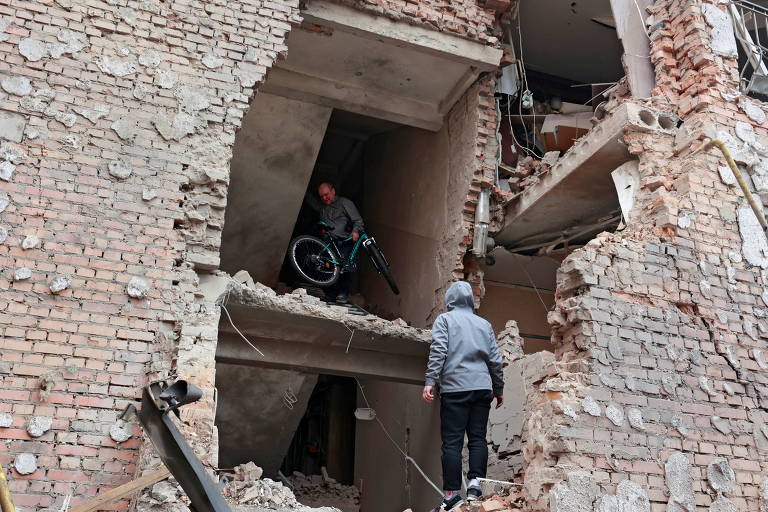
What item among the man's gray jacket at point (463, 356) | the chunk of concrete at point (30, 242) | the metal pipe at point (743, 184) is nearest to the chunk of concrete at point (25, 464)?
the chunk of concrete at point (30, 242)

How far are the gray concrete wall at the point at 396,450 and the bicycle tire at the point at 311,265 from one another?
5.05ft

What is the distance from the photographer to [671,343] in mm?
5977

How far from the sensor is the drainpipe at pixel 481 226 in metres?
8.45

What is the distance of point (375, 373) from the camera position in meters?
8.12

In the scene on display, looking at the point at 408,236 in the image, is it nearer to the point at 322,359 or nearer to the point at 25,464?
the point at 322,359

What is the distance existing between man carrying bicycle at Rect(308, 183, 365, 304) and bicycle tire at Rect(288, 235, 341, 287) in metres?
0.20

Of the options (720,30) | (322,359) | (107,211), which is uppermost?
(720,30)

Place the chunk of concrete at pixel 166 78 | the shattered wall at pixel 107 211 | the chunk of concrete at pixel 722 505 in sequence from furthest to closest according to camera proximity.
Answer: the chunk of concrete at pixel 166 78 < the chunk of concrete at pixel 722 505 < the shattered wall at pixel 107 211

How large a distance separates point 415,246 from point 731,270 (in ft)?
13.4

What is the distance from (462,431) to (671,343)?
1.73m

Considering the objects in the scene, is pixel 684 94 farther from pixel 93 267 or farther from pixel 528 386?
pixel 93 267

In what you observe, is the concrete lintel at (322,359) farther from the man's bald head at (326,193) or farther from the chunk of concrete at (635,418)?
the chunk of concrete at (635,418)

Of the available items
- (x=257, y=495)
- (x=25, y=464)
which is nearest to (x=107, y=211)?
(x=25, y=464)

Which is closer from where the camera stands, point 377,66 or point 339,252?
point 377,66
